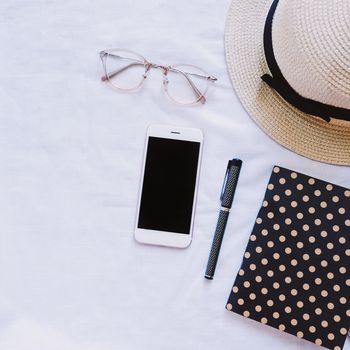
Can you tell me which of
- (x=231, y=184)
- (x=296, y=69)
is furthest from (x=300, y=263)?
(x=296, y=69)

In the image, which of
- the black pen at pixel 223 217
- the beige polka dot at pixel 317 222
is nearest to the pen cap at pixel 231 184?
the black pen at pixel 223 217

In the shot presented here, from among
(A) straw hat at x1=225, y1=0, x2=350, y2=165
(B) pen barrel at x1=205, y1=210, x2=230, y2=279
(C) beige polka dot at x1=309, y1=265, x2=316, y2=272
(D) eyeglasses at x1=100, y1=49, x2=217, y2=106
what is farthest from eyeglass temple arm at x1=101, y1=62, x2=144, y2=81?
(C) beige polka dot at x1=309, y1=265, x2=316, y2=272

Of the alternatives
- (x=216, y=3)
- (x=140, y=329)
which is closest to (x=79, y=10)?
(x=216, y=3)

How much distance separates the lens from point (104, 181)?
0.66 meters

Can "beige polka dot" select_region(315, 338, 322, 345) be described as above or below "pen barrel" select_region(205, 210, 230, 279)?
below

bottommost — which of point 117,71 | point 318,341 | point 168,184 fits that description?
point 318,341

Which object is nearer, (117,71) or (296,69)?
(296,69)

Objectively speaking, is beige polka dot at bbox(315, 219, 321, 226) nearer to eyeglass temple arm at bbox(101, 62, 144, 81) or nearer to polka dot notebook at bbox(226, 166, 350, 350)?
polka dot notebook at bbox(226, 166, 350, 350)

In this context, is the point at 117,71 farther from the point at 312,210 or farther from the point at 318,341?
the point at 318,341

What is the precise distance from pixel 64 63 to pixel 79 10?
71 mm

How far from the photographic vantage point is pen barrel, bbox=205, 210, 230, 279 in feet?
2.11

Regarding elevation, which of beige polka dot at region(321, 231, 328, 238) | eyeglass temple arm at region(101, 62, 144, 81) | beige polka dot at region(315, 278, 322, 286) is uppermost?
eyeglass temple arm at region(101, 62, 144, 81)

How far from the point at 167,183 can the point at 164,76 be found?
0.45 ft

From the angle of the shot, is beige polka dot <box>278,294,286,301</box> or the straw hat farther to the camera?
beige polka dot <box>278,294,286,301</box>
